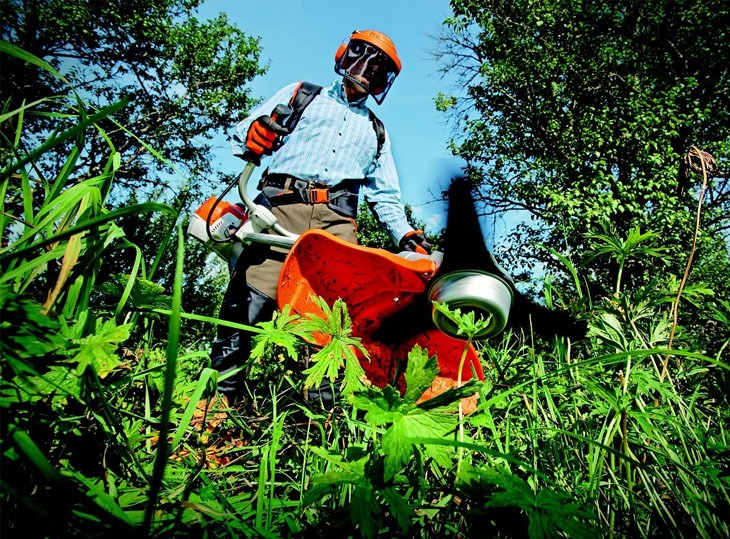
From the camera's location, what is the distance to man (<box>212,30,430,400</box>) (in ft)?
7.47

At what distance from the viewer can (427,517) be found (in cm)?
65

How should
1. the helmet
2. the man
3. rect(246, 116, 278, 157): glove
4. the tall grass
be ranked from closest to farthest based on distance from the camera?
the tall grass → rect(246, 116, 278, 157): glove → the man → the helmet

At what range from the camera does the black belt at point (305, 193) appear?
2.50m

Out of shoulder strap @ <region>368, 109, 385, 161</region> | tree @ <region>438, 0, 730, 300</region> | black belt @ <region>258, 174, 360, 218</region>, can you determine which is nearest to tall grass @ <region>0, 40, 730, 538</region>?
black belt @ <region>258, 174, 360, 218</region>

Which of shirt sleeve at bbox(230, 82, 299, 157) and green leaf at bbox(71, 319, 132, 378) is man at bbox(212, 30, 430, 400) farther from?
green leaf at bbox(71, 319, 132, 378)

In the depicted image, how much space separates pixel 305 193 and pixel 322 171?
22cm

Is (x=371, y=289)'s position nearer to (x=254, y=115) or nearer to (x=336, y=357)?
(x=336, y=357)

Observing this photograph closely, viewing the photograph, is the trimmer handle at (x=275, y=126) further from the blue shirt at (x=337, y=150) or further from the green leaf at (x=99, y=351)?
the green leaf at (x=99, y=351)

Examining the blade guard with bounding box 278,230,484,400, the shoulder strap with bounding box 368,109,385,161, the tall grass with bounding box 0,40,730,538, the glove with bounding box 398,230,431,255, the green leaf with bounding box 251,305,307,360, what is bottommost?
the tall grass with bounding box 0,40,730,538

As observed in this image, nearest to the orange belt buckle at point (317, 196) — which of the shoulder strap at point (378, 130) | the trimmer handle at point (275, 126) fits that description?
the trimmer handle at point (275, 126)

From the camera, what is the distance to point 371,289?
1.55 metres

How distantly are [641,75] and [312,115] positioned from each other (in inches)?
431

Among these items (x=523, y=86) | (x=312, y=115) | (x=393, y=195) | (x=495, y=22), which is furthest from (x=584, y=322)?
(x=495, y=22)

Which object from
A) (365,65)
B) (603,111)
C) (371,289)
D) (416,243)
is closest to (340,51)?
(365,65)
